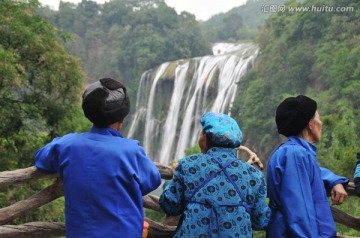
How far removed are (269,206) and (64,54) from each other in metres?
7.88

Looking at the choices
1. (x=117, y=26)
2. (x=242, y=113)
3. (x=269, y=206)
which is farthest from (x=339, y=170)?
(x=117, y=26)

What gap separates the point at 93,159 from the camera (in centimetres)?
174

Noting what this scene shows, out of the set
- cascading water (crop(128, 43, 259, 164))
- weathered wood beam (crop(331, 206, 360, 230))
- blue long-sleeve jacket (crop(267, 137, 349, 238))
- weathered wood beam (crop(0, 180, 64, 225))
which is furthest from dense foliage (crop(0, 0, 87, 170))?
cascading water (crop(128, 43, 259, 164))

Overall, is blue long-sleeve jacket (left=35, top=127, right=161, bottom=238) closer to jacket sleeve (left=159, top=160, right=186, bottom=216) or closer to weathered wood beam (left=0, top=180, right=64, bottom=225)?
jacket sleeve (left=159, top=160, right=186, bottom=216)

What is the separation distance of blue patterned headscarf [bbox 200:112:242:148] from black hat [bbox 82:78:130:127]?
0.32 metres

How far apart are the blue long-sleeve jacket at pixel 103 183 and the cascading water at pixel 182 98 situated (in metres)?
21.9

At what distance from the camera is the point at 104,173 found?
5.68ft

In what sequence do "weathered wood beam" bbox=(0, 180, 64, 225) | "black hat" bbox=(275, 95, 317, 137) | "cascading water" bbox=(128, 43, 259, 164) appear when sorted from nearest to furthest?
"black hat" bbox=(275, 95, 317, 137) < "weathered wood beam" bbox=(0, 180, 64, 225) < "cascading water" bbox=(128, 43, 259, 164)

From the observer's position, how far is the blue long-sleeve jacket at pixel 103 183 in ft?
5.59

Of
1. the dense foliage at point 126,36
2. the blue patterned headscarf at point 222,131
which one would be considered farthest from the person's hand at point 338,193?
the dense foliage at point 126,36

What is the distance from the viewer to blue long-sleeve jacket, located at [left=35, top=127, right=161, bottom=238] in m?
1.71

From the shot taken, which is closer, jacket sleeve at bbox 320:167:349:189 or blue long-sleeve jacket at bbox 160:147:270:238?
blue long-sleeve jacket at bbox 160:147:270:238

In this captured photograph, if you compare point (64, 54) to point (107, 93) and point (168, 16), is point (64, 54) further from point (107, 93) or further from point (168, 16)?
point (168, 16)

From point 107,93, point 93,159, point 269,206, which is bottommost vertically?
point 269,206
